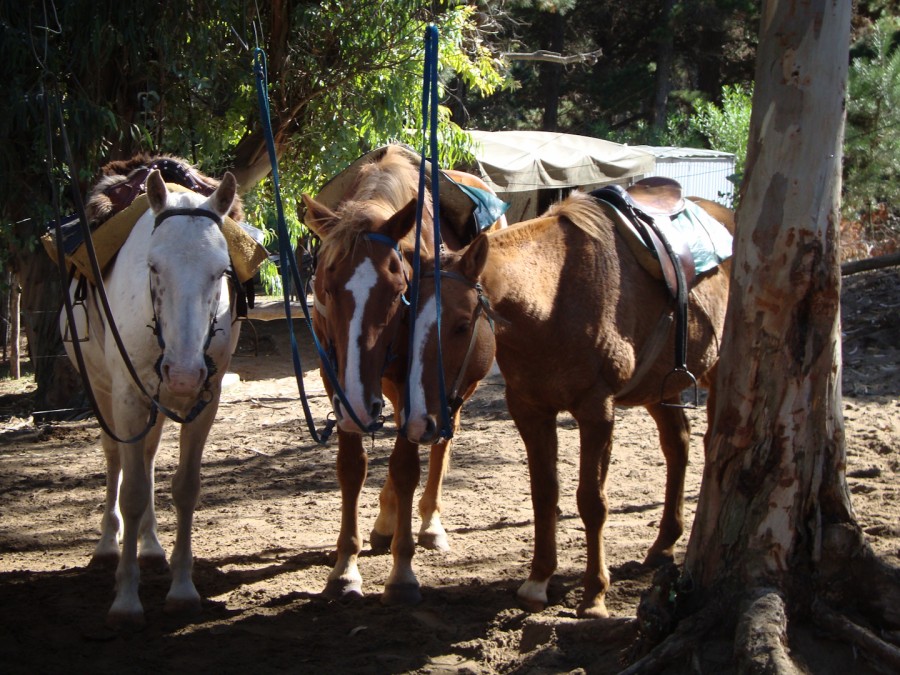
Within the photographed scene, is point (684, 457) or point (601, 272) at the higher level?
point (601, 272)

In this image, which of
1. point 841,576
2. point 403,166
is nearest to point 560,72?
point 403,166

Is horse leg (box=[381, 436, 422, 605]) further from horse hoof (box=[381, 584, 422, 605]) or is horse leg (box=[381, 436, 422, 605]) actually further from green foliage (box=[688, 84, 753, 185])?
green foliage (box=[688, 84, 753, 185])

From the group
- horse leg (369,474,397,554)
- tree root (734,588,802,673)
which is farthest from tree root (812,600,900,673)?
horse leg (369,474,397,554)

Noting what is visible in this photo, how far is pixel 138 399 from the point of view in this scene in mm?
4414

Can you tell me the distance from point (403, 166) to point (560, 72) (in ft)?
71.4

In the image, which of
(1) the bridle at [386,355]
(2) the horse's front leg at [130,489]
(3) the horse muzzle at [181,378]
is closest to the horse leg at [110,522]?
(2) the horse's front leg at [130,489]

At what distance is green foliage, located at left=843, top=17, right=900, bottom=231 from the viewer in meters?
11.7

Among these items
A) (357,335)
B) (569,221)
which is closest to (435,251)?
(357,335)

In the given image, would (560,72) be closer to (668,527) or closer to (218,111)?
(218,111)

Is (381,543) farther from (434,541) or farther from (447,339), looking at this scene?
(447,339)

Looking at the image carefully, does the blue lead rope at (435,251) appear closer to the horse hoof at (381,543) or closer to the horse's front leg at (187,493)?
the horse's front leg at (187,493)

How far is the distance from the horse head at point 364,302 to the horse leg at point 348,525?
738mm

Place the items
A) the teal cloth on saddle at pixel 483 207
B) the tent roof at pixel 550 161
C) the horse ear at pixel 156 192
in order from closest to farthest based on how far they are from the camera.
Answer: the horse ear at pixel 156 192 < the teal cloth on saddle at pixel 483 207 < the tent roof at pixel 550 161

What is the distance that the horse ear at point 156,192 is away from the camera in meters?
4.28
